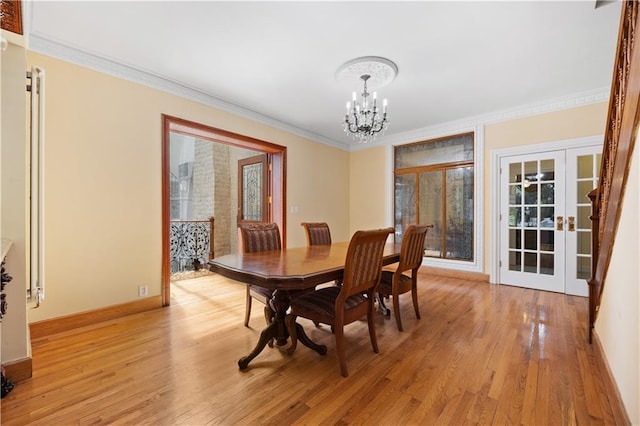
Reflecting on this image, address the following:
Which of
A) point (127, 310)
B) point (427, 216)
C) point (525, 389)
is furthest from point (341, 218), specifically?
point (525, 389)

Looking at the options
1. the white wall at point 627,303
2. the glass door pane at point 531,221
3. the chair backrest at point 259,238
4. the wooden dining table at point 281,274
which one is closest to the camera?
the white wall at point 627,303

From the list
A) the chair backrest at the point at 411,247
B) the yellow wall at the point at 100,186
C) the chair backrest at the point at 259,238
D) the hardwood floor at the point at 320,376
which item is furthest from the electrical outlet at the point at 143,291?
the chair backrest at the point at 411,247

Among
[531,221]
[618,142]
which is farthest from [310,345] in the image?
[531,221]

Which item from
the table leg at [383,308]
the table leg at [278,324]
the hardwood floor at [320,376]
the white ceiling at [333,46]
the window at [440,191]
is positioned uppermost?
the white ceiling at [333,46]

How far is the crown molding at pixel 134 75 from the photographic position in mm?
2438

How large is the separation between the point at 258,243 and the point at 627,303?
257 cm

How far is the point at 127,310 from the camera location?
2.86 m

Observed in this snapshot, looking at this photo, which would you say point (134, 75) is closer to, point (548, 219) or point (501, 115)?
point (501, 115)

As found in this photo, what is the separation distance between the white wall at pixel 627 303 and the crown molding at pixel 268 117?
2801mm

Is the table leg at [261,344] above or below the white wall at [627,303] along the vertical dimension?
below

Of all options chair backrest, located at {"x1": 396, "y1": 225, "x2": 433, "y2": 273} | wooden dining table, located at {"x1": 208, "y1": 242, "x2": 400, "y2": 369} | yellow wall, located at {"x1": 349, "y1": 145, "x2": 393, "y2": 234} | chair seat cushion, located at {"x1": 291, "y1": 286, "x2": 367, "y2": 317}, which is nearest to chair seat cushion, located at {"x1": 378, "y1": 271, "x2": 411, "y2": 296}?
chair backrest, located at {"x1": 396, "y1": 225, "x2": 433, "y2": 273}

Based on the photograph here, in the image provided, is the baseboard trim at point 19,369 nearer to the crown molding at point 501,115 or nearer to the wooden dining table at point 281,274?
the wooden dining table at point 281,274

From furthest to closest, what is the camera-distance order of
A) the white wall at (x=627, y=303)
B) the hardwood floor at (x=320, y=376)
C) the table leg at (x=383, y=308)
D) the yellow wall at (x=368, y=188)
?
the yellow wall at (x=368, y=188), the table leg at (x=383, y=308), the hardwood floor at (x=320, y=376), the white wall at (x=627, y=303)

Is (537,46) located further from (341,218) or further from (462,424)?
(341,218)
